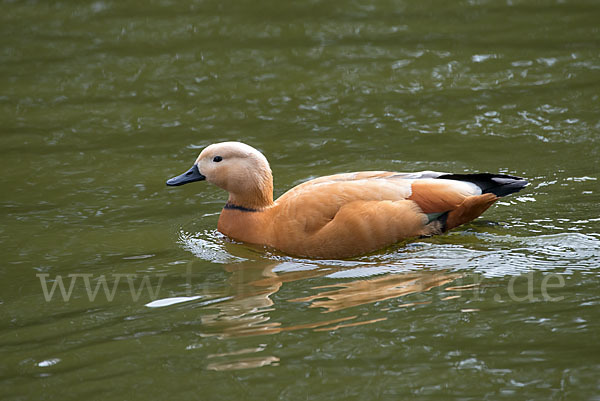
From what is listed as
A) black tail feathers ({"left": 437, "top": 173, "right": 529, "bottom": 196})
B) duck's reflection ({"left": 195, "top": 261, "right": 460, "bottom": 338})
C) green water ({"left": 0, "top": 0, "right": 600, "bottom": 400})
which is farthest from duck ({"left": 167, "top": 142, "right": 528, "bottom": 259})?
duck's reflection ({"left": 195, "top": 261, "right": 460, "bottom": 338})

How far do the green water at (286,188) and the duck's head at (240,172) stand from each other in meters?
0.45

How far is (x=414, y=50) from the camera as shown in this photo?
11.5 m

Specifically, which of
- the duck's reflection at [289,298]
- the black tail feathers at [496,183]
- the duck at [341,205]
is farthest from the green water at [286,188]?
the black tail feathers at [496,183]

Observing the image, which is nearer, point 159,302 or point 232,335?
point 232,335

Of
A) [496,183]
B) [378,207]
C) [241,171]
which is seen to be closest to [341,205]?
[378,207]

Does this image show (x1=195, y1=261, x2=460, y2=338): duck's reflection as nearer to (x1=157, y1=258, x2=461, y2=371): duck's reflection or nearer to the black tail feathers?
(x1=157, y1=258, x2=461, y2=371): duck's reflection

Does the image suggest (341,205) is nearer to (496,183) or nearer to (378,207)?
(378,207)

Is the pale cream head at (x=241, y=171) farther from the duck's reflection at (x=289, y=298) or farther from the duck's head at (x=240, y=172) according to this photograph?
the duck's reflection at (x=289, y=298)

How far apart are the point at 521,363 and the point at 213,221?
143 inches

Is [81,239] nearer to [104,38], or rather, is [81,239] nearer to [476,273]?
[476,273]

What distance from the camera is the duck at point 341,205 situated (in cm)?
679

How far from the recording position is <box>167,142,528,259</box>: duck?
6789 millimetres

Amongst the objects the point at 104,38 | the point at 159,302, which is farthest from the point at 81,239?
the point at 104,38

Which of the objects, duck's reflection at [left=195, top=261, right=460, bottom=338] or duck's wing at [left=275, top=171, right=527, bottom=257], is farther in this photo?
duck's wing at [left=275, top=171, right=527, bottom=257]
